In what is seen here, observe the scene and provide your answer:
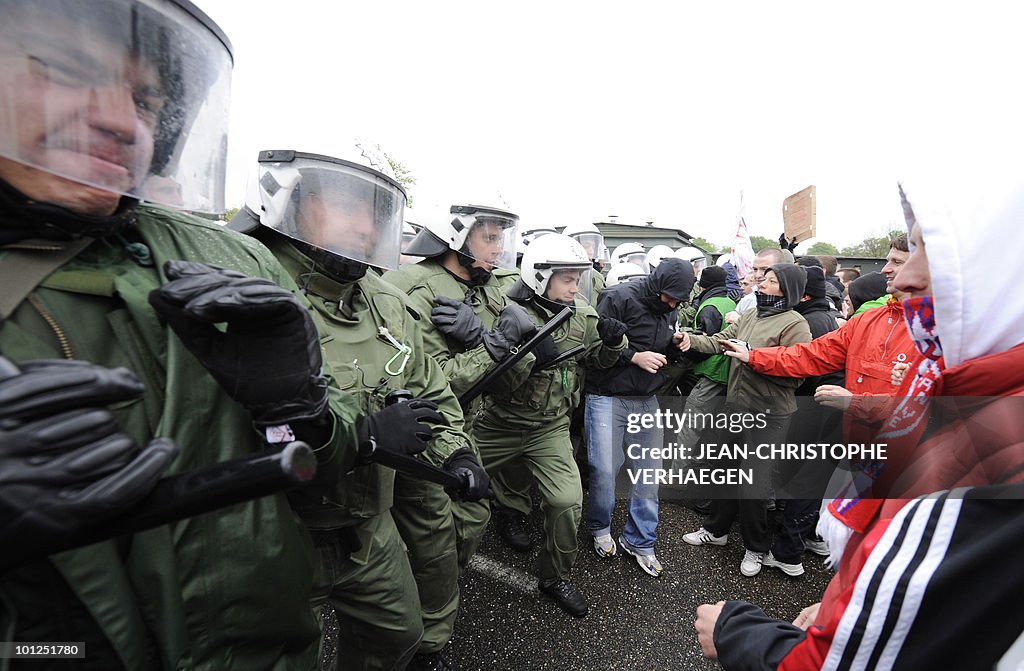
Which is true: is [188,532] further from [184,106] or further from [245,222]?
[245,222]

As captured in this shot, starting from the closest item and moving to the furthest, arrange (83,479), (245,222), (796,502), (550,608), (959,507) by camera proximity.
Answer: (83,479) < (959,507) < (245,222) < (550,608) < (796,502)

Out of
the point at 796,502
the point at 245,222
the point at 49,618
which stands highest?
the point at 245,222

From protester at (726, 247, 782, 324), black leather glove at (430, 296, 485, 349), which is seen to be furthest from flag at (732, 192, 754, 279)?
black leather glove at (430, 296, 485, 349)

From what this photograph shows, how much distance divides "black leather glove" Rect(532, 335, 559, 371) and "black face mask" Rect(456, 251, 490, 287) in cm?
76

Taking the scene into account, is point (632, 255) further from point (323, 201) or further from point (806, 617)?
point (806, 617)

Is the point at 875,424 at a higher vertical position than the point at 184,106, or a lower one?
lower

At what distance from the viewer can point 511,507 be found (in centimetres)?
373

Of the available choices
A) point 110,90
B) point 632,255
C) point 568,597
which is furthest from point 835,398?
point 632,255

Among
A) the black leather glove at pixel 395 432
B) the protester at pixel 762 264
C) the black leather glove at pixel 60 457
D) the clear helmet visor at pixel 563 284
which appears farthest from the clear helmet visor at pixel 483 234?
the protester at pixel 762 264

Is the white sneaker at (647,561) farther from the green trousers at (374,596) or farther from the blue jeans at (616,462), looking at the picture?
the green trousers at (374,596)

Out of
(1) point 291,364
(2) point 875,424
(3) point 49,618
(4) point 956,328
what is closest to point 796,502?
(2) point 875,424

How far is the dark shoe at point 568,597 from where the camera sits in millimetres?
2977

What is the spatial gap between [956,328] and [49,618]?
182 centimetres

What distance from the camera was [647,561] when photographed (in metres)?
3.47
